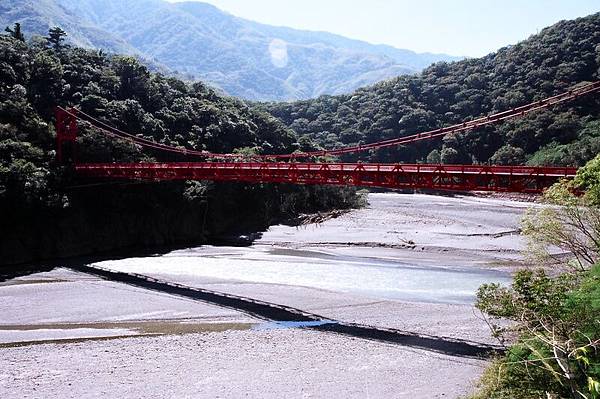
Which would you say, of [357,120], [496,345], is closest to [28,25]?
[357,120]

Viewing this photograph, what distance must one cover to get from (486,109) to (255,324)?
53.4 metres

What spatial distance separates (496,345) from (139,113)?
26.9 metres

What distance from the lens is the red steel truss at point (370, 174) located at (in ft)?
53.5

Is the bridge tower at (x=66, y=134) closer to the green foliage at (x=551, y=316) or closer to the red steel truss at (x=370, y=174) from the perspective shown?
the red steel truss at (x=370, y=174)

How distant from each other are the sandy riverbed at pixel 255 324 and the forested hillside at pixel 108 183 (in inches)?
115

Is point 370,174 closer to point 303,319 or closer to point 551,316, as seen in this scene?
point 303,319

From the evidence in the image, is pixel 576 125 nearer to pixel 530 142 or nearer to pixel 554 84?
pixel 530 142

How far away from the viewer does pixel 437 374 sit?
11.5 m

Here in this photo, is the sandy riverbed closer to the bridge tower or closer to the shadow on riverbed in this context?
the shadow on riverbed

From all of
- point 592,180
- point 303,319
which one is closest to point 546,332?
point 592,180

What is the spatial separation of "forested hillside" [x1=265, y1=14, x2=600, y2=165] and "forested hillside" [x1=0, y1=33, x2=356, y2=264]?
41.0ft

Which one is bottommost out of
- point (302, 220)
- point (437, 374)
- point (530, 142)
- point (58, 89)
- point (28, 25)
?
point (437, 374)

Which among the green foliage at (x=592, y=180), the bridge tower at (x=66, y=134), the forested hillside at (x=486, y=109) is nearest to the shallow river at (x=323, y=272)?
the green foliage at (x=592, y=180)

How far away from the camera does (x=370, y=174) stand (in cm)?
1905
